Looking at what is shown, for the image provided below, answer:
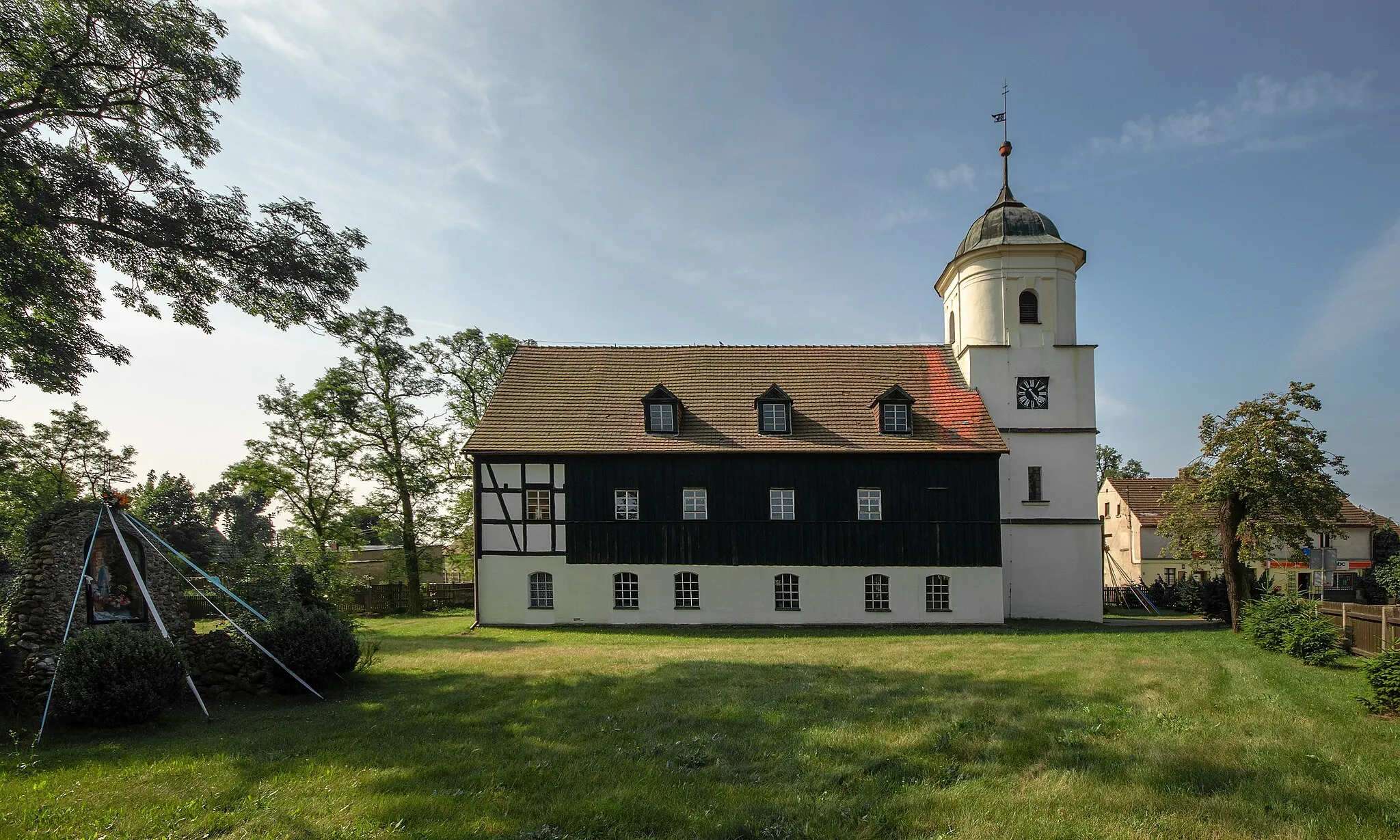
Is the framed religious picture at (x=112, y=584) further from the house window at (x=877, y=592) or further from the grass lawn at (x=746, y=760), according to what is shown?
the house window at (x=877, y=592)

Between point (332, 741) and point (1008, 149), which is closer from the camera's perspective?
point (332, 741)

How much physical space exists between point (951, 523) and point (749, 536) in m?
6.63

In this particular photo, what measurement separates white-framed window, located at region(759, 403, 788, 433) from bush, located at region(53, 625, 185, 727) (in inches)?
662

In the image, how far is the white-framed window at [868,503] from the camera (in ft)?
72.2

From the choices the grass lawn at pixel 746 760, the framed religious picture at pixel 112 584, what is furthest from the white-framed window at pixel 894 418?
the framed religious picture at pixel 112 584

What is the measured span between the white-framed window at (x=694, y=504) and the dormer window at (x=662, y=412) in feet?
7.10

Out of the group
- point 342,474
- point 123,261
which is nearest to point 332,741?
point 123,261

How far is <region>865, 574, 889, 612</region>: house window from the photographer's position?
2186 cm

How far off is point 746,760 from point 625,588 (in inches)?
587

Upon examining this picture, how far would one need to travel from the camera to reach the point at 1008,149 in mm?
26953

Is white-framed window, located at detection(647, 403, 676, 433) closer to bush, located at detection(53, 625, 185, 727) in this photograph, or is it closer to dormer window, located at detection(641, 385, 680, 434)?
dormer window, located at detection(641, 385, 680, 434)

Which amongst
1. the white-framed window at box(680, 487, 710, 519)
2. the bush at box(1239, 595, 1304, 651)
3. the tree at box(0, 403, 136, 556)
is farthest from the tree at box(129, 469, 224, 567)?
the bush at box(1239, 595, 1304, 651)

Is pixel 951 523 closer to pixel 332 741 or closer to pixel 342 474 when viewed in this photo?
pixel 332 741

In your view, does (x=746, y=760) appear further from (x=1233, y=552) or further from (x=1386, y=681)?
(x=1233, y=552)
